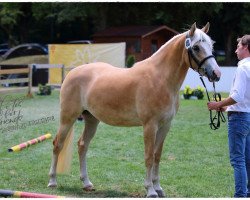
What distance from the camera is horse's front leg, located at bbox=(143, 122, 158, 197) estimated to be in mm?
5664

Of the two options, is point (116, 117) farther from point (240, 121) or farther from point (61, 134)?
point (240, 121)

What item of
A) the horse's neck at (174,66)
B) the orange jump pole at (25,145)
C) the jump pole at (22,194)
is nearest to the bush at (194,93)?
the orange jump pole at (25,145)

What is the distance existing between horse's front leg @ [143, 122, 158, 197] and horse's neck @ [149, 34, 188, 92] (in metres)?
0.57

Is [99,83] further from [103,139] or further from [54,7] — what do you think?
[54,7]

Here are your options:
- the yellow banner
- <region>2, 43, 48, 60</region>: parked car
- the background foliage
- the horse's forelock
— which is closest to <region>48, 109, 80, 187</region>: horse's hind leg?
the horse's forelock

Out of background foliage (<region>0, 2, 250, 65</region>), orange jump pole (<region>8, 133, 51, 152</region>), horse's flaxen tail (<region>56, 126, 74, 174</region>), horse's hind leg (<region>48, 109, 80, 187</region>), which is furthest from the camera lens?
background foliage (<region>0, 2, 250, 65</region>)

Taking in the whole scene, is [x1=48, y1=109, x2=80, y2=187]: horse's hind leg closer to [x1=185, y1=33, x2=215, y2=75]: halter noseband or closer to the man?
[x1=185, y1=33, x2=215, y2=75]: halter noseband

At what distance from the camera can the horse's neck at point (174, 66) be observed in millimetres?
5699

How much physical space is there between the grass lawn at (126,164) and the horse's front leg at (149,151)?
33 centimetres

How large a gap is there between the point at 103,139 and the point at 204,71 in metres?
5.45

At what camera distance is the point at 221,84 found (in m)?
24.3

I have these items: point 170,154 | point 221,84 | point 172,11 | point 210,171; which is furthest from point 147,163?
point 172,11

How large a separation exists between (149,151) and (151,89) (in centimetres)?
76

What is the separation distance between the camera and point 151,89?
5672 millimetres
